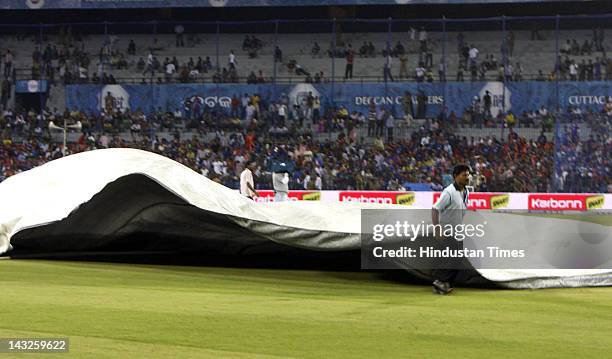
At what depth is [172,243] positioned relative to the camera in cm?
1780

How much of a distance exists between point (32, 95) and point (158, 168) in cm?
3744

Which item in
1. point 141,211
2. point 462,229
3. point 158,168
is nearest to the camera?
point 462,229

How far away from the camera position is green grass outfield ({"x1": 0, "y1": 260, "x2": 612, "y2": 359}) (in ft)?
28.2

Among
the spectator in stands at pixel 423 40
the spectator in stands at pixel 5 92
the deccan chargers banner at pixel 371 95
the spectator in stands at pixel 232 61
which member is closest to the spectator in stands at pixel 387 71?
the deccan chargers banner at pixel 371 95

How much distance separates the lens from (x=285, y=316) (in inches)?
413

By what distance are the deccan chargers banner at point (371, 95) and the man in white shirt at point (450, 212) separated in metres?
26.9

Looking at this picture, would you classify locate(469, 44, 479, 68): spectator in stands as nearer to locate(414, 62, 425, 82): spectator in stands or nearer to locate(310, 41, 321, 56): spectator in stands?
locate(414, 62, 425, 82): spectator in stands

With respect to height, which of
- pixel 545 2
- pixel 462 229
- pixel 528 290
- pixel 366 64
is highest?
pixel 545 2

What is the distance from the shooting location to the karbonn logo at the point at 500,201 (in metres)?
36.3

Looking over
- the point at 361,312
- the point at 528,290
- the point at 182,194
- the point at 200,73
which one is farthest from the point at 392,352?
the point at 200,73

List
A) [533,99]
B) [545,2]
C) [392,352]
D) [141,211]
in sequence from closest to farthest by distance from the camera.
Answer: [392,352] → [141,211] → [533,99] → [545,2]

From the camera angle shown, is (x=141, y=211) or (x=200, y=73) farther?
(x=200, y=73)

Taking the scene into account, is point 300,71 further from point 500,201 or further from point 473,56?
point 500,201

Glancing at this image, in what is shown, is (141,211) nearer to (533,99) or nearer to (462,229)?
(462,229)
